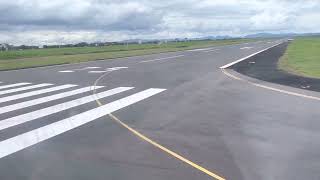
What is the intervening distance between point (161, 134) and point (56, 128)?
2693 mm

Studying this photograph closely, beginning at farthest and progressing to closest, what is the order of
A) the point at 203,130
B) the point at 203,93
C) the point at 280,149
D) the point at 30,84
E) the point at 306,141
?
the point at 30,84, the point at 203,93, the point at 203,130, the point at 306,141, the point at 280,149

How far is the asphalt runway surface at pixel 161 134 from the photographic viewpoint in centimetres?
752

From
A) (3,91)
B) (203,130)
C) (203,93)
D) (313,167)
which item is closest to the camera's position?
(313,167)

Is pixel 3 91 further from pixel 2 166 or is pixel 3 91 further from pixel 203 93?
pixel 2 166

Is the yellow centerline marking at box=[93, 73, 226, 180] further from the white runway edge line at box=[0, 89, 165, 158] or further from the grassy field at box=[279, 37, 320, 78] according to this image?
the grassy field at box=[279, 37, 320, 78]

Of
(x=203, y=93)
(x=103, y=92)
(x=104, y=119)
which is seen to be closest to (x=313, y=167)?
(x=104, y=119)

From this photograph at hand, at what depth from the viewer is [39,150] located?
355 inches

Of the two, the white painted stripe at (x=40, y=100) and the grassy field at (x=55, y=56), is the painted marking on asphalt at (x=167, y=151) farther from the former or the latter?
the grassy field at (x=55, y=56)

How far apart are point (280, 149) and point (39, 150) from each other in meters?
4.54

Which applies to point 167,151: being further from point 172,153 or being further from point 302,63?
point 302,63

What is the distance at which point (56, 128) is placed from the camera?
11.4m

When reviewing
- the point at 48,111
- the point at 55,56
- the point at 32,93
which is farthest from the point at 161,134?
the point at 55,56

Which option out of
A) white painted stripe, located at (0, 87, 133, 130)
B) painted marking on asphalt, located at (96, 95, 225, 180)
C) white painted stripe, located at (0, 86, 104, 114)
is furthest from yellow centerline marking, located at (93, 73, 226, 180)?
white painted stripe, located at (0, 86, 104, 114)

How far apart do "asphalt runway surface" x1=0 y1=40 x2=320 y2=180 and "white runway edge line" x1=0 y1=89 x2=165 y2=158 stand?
21 mm
